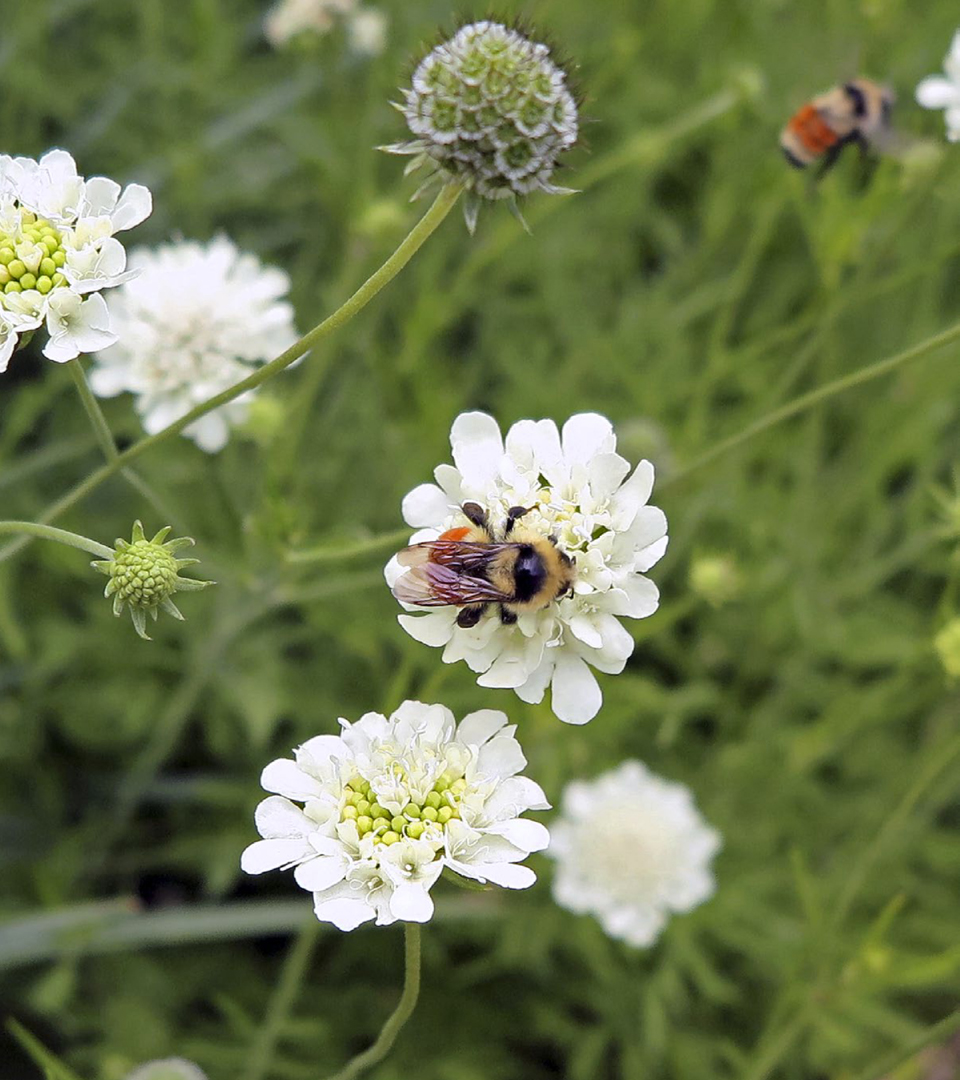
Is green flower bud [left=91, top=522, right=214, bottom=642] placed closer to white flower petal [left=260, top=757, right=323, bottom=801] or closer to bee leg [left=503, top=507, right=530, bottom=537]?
white flower petal [left=260, top=757, right=323, bottom=801]

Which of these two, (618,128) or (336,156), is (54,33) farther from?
(618,128)

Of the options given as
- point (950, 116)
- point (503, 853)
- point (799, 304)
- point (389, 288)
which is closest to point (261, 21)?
point (389, 288)

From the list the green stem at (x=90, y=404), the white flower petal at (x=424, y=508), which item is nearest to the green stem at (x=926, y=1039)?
the white flower petal at (x=424, y=508)

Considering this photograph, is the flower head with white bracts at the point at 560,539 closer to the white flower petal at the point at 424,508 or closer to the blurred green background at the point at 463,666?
the white flower petal at the point at 424,508

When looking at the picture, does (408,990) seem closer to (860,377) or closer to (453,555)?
(453,555)

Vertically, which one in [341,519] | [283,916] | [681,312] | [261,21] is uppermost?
[261,21]

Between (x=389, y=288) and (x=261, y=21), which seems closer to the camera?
(x=389, y=288)
